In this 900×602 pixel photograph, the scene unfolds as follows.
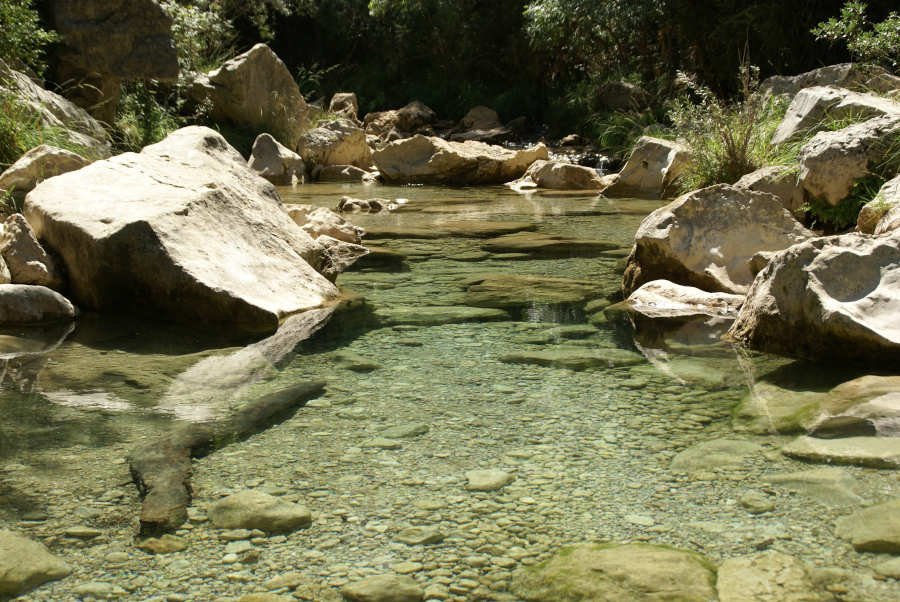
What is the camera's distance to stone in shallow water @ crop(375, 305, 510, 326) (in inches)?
184

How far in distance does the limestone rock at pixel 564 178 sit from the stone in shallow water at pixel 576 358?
8.44m

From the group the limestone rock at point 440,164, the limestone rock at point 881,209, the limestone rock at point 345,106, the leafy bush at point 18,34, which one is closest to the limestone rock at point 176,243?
the limestone rock at point 881,209

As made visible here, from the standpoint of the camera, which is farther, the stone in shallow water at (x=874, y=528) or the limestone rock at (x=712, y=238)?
the limestone rock at (x=712, y=238)

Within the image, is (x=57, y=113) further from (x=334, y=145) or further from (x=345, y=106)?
(x=345, y=106)

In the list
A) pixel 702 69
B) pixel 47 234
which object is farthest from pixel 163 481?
pixel 702 69

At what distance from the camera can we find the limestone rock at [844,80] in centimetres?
841

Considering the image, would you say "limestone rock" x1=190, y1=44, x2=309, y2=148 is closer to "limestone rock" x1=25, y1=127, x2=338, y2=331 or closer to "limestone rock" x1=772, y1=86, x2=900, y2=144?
"limestone rock" x1=772, y1=86, x2=900, y2=144

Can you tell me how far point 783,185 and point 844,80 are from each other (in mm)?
4061

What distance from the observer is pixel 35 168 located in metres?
6.21

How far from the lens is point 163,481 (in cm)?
261

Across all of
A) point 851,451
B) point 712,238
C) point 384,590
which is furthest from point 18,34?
point 851,451

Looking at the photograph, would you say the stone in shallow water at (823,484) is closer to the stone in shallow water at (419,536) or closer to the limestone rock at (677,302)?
the stone in shallow water at (419,536)

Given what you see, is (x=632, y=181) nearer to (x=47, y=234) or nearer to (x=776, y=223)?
(x=776, y=223)

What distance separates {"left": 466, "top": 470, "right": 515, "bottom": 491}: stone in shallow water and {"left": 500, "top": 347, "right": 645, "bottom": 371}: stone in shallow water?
116 centimetres
